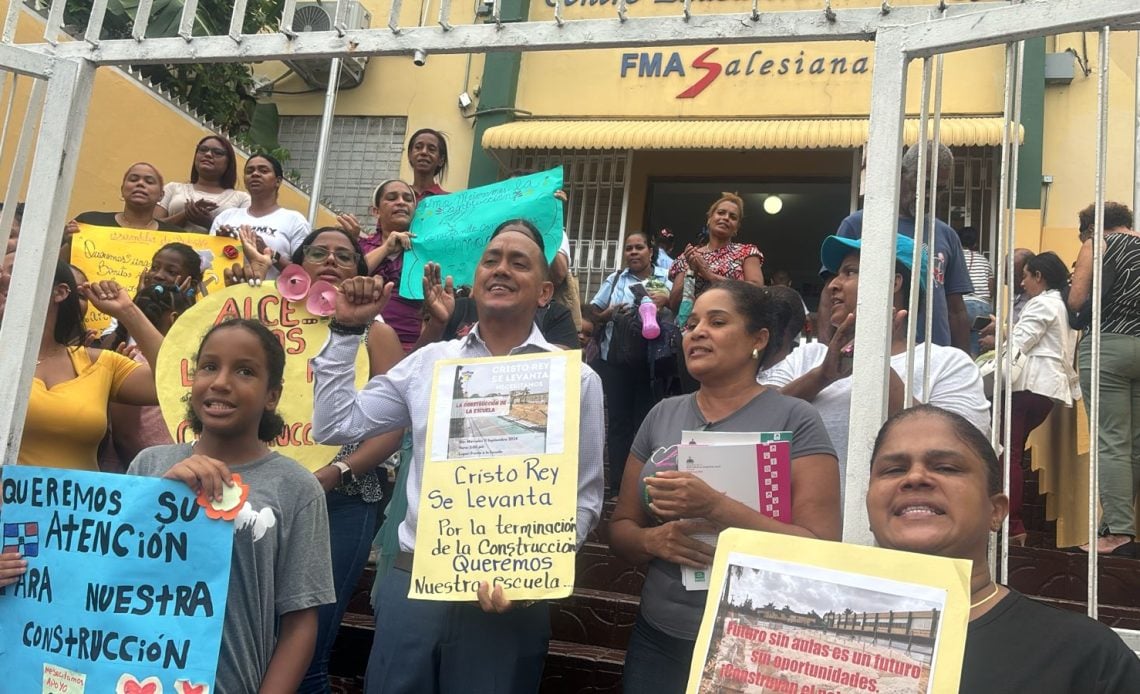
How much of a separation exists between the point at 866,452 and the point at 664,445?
2.63 ft

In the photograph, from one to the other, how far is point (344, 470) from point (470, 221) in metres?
1.51

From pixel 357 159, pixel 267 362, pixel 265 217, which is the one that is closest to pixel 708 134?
pixel 357 159

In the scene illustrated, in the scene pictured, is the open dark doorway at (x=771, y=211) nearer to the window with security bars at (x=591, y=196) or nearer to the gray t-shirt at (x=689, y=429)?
the window with security bars at (x=591, y=196)

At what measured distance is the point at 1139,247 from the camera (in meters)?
4.61

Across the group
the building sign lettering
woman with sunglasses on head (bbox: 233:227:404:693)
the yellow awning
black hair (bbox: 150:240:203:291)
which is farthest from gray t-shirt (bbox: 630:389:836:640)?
the building sign lettering

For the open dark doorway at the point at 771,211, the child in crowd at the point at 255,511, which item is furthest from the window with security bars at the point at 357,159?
the child in crowd at the point at 255,511

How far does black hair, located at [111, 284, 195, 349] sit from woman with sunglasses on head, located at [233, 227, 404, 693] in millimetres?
909

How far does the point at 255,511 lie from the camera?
2.49 m

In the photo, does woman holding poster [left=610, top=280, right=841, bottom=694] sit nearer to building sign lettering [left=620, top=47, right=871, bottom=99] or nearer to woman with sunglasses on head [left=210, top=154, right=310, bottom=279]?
woman with sunglasses on head [left=210, top=154, right=310, bottom=279]

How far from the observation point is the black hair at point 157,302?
4.43 metres

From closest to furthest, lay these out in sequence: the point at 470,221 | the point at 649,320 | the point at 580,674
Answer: the point at 580,674 < the point at 470,221 < the point at 649,320

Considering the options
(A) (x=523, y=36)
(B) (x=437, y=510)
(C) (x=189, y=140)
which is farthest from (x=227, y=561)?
(C) (x=189, y=140)

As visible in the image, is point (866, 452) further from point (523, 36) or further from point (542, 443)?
point (523, 36)

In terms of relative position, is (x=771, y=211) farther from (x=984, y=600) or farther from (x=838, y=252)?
(x=984, y=600)
